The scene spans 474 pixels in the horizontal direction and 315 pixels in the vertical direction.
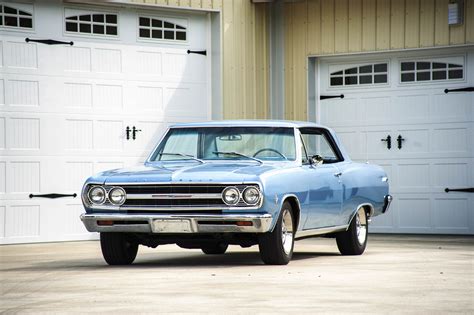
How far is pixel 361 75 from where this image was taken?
1881 centimetres

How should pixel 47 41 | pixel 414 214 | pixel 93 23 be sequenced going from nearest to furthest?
pixel 47 41
pixel 93 23
pixel 414 214

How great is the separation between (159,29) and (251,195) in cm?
772

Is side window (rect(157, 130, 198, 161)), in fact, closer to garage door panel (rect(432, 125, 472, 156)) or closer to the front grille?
the front grille

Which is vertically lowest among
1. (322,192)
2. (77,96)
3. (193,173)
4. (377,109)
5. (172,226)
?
(172,226)

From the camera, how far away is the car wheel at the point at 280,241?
10.9 metres

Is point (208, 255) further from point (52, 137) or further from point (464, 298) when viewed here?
point (464, 298)

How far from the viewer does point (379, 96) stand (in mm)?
18578

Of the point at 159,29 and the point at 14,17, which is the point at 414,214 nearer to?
the point at 159,29

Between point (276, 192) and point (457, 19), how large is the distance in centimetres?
765

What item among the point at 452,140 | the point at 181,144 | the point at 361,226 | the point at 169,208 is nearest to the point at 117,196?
the point at 169,208

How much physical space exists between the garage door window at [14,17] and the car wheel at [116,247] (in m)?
5.62

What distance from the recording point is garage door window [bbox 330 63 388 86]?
733 inches

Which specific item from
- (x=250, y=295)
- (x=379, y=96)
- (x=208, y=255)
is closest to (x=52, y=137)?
(x=208, y=255)

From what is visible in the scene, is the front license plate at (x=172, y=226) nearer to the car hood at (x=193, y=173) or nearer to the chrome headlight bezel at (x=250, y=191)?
the car hood at (x=193, y=173)
